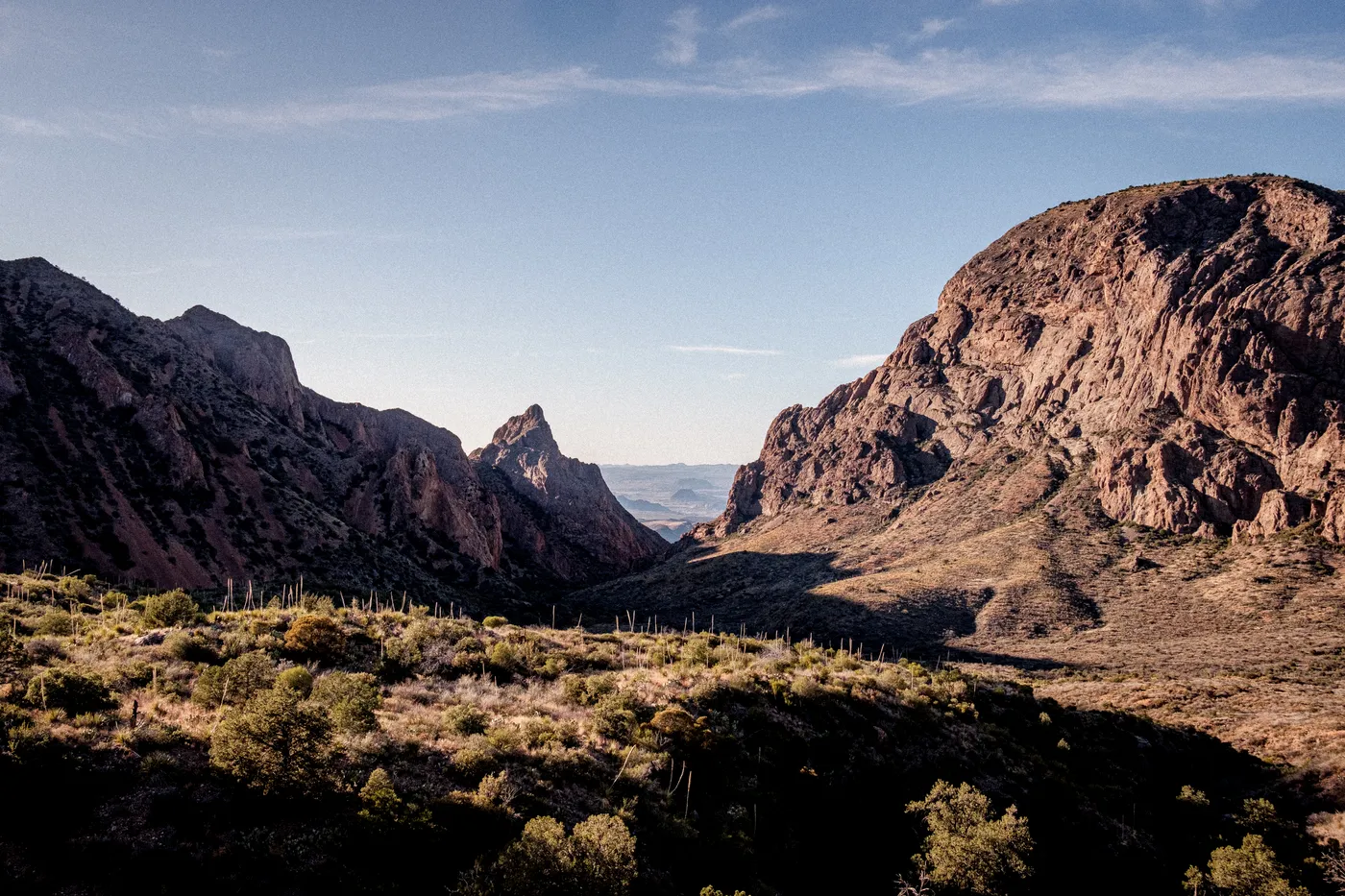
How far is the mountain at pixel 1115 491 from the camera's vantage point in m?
60.2

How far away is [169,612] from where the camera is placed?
83.2 feet

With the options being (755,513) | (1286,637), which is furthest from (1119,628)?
(755,513)

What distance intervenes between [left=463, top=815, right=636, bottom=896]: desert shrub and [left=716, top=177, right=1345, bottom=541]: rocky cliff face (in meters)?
94.5

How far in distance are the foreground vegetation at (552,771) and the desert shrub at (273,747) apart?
5 cm

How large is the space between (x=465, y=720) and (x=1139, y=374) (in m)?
118

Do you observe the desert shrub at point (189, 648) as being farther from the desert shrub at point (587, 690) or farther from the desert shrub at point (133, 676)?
the desert shrub at point (587, 690)

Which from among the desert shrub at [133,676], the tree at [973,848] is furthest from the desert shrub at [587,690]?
the desert shrub at [133,676]

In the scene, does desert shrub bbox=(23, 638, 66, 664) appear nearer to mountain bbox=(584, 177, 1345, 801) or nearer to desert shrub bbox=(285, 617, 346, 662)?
desert shrub bbox=(285, 617, 346, 662)

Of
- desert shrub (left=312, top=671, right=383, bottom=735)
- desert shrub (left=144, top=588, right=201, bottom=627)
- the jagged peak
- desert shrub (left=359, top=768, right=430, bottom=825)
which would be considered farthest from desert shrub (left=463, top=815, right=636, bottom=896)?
the jagged peak

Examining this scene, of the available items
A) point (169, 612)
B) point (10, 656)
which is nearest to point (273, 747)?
point (10, 656)

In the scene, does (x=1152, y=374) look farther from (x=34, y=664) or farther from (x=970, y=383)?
(x=34, y=664)

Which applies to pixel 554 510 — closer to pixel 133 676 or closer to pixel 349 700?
pixel 133 676

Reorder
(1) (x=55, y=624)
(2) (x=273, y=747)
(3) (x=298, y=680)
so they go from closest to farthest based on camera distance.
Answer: (2) (x=273, y=747) → (3) (x=298, y=680) → (1) (x=55, y=624)

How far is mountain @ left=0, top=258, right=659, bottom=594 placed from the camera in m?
60.8
